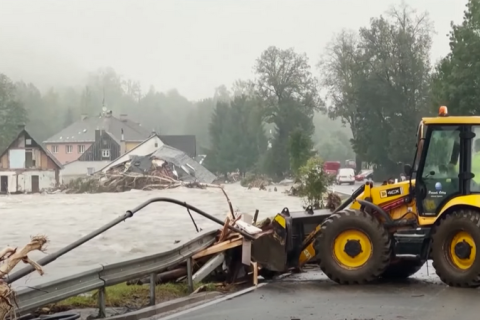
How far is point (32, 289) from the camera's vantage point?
8.45 meters

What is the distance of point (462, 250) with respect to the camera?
13.3 m

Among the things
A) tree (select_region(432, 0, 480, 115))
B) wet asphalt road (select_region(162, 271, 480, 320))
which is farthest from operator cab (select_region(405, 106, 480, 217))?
tree (select_region(432, 0, 480, 115))

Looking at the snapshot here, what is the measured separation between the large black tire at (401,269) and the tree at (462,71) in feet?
175

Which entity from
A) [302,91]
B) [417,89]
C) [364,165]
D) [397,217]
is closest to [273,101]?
[302,91]

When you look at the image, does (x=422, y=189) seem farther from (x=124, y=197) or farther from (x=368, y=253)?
(x=124, y=197)

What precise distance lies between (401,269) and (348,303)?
11.6ft

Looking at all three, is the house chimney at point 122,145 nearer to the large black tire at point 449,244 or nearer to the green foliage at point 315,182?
the green foliage at point 315,182

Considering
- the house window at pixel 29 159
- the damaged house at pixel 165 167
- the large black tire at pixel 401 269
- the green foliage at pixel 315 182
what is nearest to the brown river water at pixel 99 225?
the green foliage at pixel 315 182

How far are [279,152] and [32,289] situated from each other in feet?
340

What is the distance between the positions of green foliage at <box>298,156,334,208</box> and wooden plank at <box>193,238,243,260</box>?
14.2 meters

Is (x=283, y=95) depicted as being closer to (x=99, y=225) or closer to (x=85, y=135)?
(x=85, y=135)

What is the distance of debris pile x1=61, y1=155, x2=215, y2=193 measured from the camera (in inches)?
2876

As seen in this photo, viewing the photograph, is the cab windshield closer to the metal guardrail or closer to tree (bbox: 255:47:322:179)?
the metal guardrail

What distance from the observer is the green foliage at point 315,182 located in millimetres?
28281
